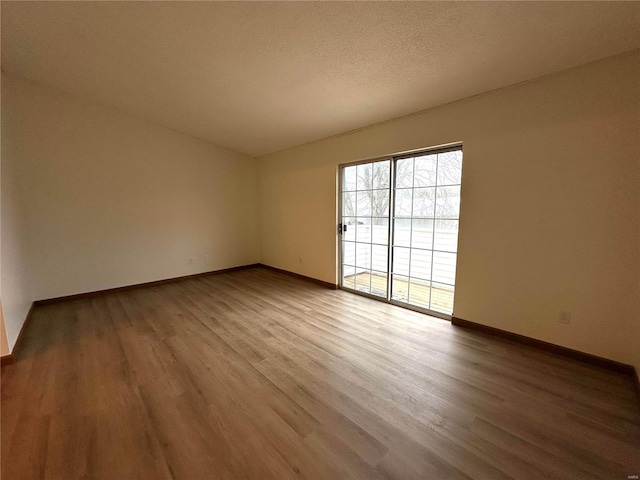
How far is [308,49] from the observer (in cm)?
204

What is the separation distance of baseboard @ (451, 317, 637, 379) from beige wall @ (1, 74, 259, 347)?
4.33m

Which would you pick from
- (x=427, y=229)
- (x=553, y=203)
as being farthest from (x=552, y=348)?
(x=427, y=229)

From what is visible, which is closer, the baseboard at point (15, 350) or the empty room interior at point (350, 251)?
the empty room interior at point (350, 251)

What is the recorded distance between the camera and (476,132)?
2422 millimetres

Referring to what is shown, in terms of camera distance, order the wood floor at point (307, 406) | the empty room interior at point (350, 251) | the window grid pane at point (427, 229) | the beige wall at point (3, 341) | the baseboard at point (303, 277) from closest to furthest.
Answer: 1. the wood floor at point (307, 406)
2. the empty room interior at point (350, 251)
3. the beige wall at point (3, 341)
4. the window grid pane at point (427, 229)
5. the baseboard at point (303, 277)

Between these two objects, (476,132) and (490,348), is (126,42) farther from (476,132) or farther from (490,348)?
(490,348)

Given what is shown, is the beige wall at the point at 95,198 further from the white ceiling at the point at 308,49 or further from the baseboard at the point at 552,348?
the baseboard at the point at 552,348

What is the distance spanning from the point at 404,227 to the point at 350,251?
1.01 meters

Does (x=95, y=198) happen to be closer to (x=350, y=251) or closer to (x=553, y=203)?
(x=350, y=251)

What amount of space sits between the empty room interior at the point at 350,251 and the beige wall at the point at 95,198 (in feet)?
0.12

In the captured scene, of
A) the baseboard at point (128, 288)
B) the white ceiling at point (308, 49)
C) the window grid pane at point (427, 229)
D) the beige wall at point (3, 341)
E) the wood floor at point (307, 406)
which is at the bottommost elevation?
the wood floor at point (307, 406)

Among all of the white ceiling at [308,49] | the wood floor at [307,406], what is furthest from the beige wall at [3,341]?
the white ceiling at [308,49]

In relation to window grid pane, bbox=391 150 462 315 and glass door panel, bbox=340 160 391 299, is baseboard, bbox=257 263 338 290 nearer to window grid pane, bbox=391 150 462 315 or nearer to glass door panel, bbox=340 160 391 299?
glass door panel, bbox=340 160 391 299

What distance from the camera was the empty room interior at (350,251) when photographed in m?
1.40
